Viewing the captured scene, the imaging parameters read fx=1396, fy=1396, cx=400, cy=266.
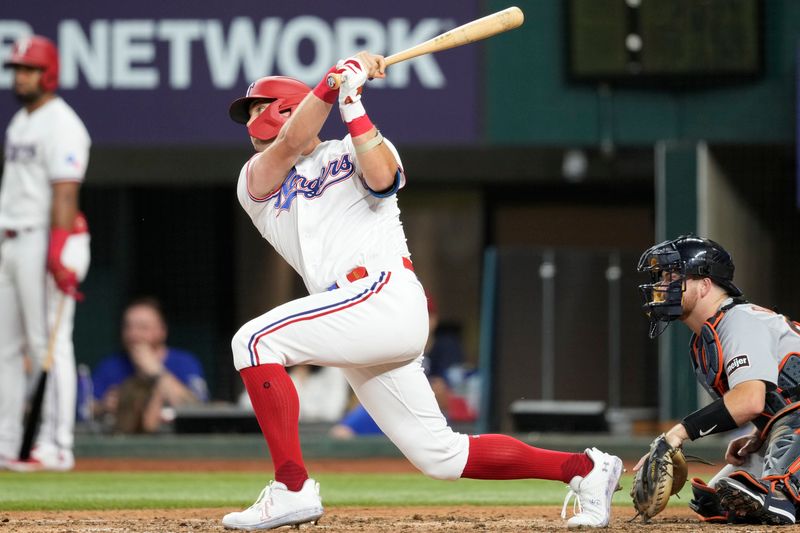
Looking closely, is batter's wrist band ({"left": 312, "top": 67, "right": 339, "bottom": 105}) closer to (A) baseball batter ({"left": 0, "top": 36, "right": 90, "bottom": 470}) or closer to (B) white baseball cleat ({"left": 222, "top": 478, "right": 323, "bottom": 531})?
(B) white baseball cleat ({"left": 222, "top": 478, "right": 323, "bottom": 531})

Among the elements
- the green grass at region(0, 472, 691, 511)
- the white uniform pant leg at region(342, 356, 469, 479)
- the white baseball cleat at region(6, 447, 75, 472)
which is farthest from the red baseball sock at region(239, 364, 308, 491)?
the white baseball cleat at region(6, 447, 75, 472)

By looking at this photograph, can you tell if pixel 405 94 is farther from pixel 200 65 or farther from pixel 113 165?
pixel 113 165

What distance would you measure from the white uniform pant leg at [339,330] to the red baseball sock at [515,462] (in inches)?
16.8

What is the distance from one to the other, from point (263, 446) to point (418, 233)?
10.3 feet

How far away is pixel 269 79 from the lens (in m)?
4.48

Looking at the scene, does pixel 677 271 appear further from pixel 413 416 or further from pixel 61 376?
pixel 61 376

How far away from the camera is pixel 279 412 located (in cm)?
403

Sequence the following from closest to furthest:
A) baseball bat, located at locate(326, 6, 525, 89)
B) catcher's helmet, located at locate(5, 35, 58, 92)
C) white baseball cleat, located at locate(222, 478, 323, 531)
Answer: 1. white baseball cleat, located at locate(222, 478, 323, 531)
2. baseball bat, located at locate(326, 6, 525, 89)
3. catcher's helmet, located at locate(5, 35, 58, 92)

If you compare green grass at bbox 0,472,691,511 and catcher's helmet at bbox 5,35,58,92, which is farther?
catcher's helmet at bbox 5,35,58,92

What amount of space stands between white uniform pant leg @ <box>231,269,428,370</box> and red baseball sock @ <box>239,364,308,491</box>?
1.6 inches

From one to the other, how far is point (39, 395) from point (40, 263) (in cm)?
70

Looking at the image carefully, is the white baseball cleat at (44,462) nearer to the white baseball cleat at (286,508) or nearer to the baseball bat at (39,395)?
the baseball bat at (39,395)

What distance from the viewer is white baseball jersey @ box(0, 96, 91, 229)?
7188 millimetres

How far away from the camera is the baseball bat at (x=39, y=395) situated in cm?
717
